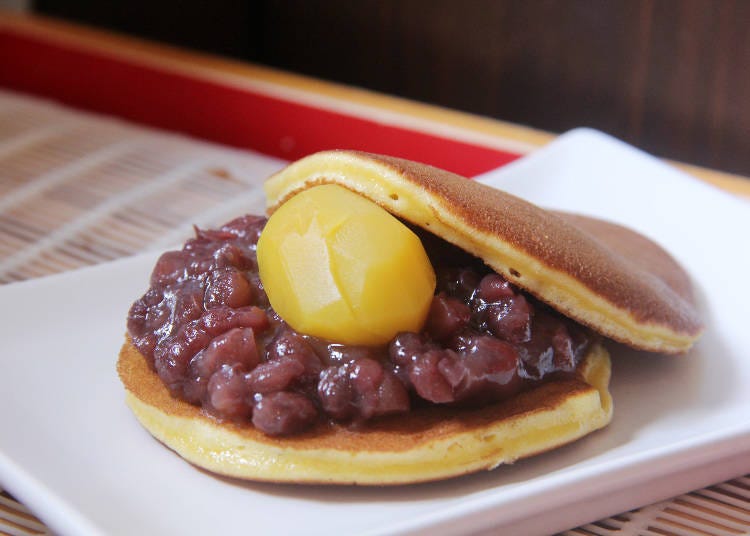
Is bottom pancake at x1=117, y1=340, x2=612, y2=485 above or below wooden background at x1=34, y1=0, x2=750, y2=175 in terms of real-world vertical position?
below

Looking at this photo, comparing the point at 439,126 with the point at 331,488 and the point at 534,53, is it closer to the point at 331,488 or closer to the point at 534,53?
the point at 534,53

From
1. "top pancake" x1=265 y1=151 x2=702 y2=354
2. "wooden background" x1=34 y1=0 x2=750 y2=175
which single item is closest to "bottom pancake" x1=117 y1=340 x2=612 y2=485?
"top pancake" x1=265 y1=151 x2=702 y2=354

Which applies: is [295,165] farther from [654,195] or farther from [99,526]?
[654,195]

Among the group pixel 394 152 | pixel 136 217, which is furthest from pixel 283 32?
pixel 136 217

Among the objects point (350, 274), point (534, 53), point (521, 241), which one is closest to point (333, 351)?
point (350, 274)

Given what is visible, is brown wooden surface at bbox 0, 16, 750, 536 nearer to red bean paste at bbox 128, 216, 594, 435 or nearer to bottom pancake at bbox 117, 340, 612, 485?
bottom pancake at bbox 117, 340, 612, 485
